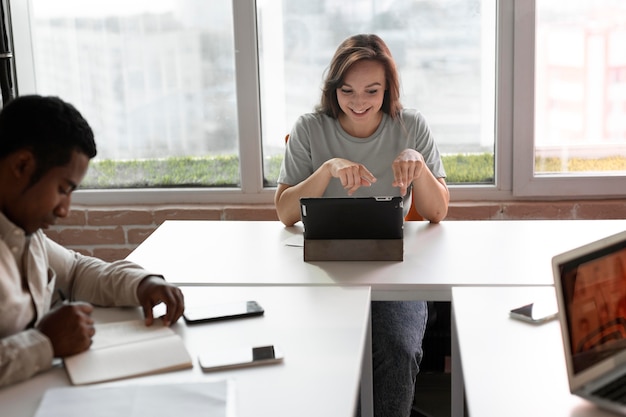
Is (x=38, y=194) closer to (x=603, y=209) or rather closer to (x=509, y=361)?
(x=509, y=361)

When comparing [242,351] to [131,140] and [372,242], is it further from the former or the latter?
[131,140]

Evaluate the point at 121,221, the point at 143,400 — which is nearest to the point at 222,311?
the point at 143,400

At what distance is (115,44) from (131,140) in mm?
395

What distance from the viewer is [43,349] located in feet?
4.13

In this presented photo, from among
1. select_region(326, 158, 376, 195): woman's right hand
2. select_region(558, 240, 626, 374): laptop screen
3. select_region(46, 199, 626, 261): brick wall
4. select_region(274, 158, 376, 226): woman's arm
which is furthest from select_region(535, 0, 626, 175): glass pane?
select_region(558, 240, 626, 374): laptop screen

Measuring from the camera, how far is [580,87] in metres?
3.00

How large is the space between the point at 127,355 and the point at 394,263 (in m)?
0.79

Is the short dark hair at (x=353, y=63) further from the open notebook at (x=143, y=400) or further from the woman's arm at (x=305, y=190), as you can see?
the open notebook at (x=143, y=400)

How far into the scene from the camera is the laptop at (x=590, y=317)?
112 cm

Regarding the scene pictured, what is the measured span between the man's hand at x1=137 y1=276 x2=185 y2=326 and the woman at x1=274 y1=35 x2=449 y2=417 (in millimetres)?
760

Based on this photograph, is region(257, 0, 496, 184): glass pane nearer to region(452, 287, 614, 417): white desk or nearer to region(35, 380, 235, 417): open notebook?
region(452, 287, 614, 417): white desk

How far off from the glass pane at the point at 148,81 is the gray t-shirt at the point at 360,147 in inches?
31.5

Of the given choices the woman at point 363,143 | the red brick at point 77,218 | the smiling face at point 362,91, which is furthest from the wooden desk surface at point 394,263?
the red brick at point 77,218

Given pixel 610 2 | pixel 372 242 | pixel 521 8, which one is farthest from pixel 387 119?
pixel 610 2
